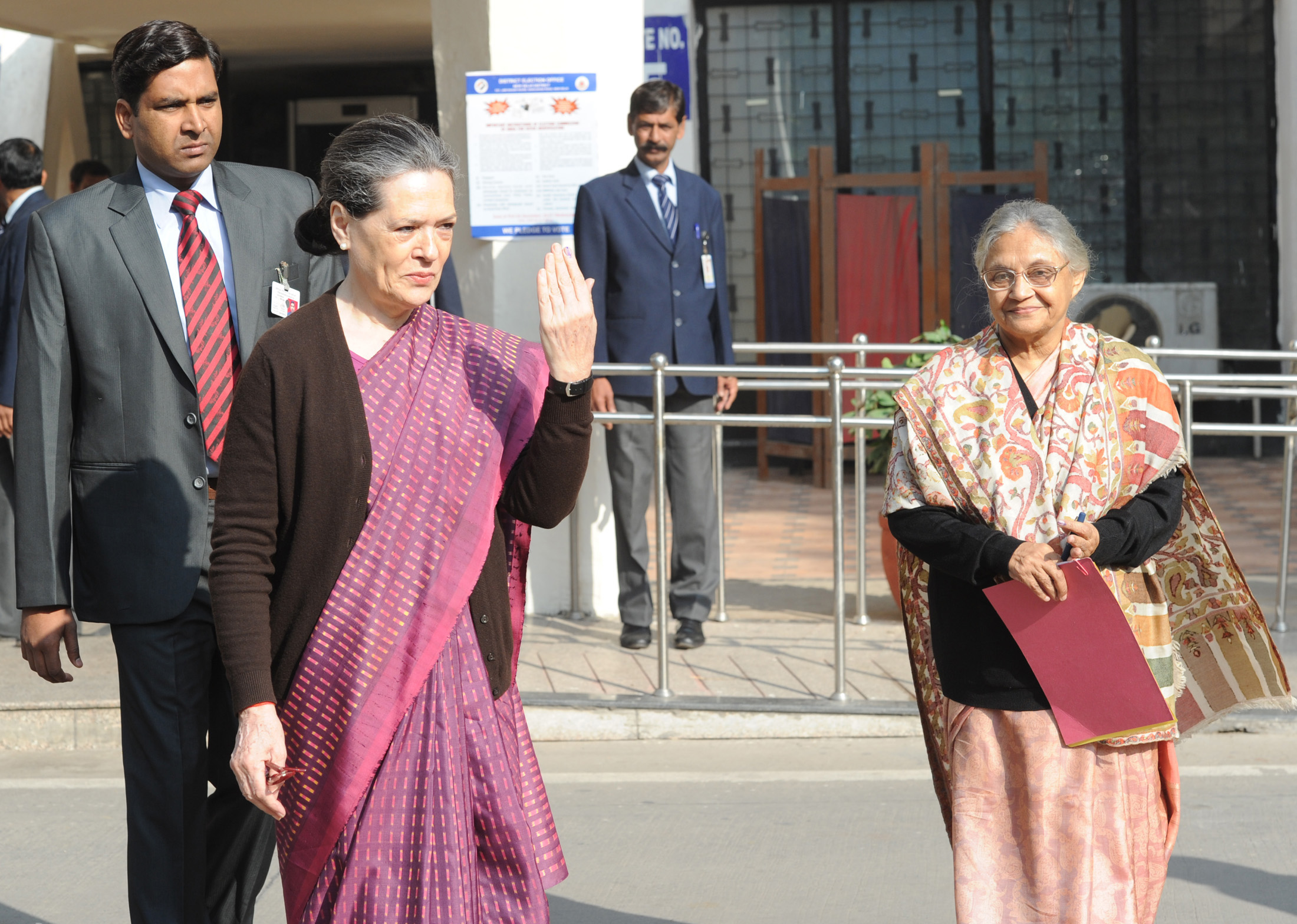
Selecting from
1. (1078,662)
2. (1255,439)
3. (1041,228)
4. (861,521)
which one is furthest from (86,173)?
(1255,439)

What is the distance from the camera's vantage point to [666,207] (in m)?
6.71

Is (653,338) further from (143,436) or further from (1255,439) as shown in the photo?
(1255,439)

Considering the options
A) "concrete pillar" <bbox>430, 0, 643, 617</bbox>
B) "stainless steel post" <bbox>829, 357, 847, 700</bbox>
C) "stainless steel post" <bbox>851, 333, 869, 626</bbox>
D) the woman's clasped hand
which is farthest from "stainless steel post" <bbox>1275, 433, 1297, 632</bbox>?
the woman's clasped hand

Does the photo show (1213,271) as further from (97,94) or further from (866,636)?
(97,94)

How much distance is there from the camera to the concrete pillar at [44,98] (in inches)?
446

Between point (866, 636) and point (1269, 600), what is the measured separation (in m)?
1.84

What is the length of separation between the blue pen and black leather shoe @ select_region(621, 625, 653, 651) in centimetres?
367

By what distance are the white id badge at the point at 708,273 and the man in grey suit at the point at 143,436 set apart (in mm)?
3594

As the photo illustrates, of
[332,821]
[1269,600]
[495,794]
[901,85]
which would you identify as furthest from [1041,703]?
[901,85]

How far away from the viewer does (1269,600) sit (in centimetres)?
706

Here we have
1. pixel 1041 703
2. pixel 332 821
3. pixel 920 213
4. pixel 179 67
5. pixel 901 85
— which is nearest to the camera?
pixel 332 821

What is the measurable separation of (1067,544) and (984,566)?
0.16 m

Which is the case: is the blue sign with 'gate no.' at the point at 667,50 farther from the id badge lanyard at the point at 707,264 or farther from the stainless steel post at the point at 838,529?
the stainless steel post at the point at 838,529

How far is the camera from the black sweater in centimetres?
297
